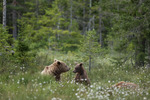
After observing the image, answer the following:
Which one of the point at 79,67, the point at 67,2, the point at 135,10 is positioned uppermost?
the point at 67,2

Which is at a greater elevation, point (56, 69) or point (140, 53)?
point (140, 53)

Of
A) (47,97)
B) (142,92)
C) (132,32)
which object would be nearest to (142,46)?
(132,32)

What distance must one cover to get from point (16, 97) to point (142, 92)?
3.65m

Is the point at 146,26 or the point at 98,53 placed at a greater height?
the point at 146,26

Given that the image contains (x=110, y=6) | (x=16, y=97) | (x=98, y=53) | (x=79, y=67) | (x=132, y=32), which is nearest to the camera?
(x=16, y=97)

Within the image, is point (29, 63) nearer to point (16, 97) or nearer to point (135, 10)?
point (16, 97)

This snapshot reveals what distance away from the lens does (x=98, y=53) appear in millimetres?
11992

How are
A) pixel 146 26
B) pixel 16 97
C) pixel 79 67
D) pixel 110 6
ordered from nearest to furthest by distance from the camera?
pixel 16 97
pixel 79 67
pixel 146 26
pixel 110 6

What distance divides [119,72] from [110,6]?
564cm

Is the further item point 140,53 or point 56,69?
point 140,53

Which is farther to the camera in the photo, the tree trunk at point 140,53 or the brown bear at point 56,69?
the tree trunk at point 140,53

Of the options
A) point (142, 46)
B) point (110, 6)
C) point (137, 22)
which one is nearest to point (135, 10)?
point (137, 22)

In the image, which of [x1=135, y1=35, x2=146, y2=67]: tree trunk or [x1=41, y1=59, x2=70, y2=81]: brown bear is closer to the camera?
[x1=41, y1=59, x2=70, y2=81]: brown bear

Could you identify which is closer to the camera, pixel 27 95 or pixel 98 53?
pixel 27 95
